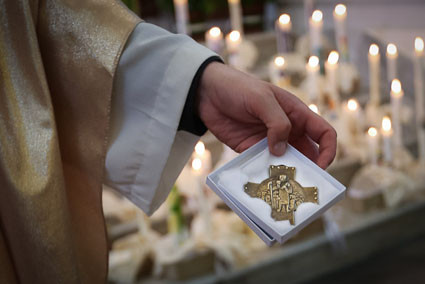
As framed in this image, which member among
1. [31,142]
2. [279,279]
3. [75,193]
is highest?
[31,142]

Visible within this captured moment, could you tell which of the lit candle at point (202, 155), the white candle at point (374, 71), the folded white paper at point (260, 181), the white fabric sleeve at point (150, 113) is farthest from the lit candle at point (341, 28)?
the folded white paper at point (260, 181)

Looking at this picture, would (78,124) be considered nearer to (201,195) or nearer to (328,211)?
(201,195)

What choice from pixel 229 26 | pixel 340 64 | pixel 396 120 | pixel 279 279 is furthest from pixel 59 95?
pixel 229 26

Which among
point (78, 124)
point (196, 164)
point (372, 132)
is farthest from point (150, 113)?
point (372, 132)

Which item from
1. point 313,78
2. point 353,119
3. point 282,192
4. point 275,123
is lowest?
point 353,119

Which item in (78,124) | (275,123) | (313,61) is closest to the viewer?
(275,123)

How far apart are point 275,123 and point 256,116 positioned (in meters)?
0.07

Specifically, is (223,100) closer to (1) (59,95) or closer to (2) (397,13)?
(1) (59,95)

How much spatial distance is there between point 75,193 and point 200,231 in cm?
95

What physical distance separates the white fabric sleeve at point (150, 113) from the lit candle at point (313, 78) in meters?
1.28

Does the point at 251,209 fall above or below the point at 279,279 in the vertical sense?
above

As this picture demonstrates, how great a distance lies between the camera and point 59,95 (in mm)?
1003

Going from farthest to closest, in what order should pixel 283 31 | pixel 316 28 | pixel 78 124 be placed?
1. pixel 283 31
2. pixel 316 28
3. pixel 78 124

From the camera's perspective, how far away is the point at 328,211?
7.00 feet
